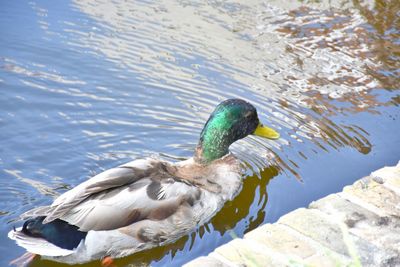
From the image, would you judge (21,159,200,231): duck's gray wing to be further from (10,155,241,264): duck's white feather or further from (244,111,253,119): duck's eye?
(244,111,253,119): duck's eye

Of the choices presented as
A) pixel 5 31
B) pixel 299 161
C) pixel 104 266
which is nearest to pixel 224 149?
pixel 299 161

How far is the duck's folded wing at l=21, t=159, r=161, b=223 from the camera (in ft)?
15.7

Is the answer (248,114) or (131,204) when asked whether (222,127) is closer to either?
(248,114)

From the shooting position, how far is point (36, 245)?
4.76 m

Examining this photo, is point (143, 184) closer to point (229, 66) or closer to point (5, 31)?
point (229, 66)

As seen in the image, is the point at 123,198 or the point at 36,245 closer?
the point at 36,245

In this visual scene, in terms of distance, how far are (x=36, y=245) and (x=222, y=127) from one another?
1.97 m

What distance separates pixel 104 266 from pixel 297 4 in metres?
5.31

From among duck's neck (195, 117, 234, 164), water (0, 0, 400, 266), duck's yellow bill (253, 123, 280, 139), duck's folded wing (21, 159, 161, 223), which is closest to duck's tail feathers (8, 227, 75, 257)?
duck's folded wing (21, 159, 161, 223)

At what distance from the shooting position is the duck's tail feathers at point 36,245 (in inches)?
187

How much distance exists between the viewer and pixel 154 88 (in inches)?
285

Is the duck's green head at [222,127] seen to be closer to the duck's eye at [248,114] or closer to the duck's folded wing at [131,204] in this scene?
the duck's eye at [248,114]

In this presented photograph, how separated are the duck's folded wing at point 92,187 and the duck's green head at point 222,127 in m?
0.83

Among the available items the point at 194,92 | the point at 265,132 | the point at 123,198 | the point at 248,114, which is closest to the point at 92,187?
the point at 123,198
